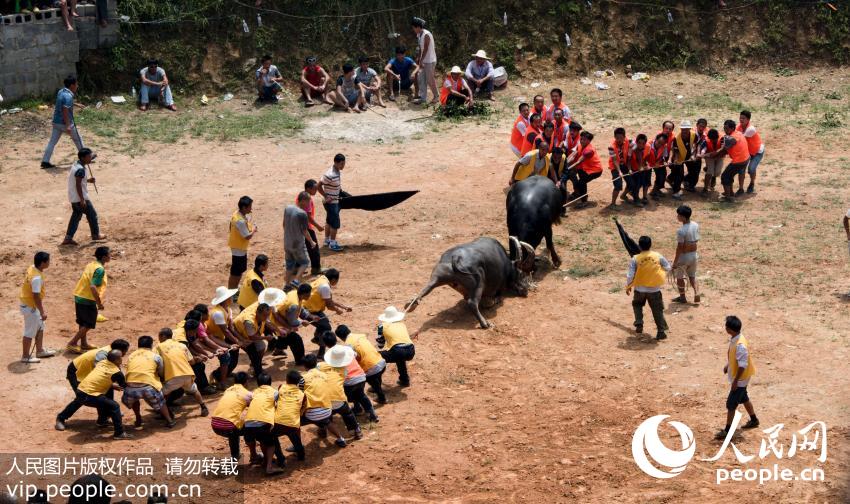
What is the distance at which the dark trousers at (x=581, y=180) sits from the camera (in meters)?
20.4

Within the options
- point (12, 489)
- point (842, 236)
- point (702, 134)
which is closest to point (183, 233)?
point (12, 489)

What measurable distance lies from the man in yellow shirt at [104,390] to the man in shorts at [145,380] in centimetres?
12

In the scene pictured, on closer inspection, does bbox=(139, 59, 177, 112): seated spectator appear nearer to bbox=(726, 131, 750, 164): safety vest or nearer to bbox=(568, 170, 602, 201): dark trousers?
bbox=(568, 170, 602, 201): dark trousers

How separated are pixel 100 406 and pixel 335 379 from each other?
2.77 meters

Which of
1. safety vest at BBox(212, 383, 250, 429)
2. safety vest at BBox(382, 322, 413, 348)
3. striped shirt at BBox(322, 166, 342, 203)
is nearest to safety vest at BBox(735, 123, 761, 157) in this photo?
striped shirt at BBox(322, 166, 342, 203)

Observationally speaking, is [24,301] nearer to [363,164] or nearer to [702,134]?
[363,164]

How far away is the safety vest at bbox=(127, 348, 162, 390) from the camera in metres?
13.0

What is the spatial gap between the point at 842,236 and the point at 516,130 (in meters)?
6.30

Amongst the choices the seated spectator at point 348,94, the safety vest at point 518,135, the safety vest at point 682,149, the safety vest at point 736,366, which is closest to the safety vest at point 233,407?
the safety vest at point 736,366

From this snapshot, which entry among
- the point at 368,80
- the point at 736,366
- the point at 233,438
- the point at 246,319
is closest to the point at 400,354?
the point at 246,319

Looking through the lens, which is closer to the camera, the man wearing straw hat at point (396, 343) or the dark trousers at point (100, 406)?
the dark trousers at point (100, 406)

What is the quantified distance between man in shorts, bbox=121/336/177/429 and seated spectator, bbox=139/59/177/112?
1276 centimetres

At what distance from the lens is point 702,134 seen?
67.4 feet

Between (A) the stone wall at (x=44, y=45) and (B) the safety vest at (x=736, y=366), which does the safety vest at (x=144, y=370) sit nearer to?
(B) the safety vest at (x=736, y=366)
